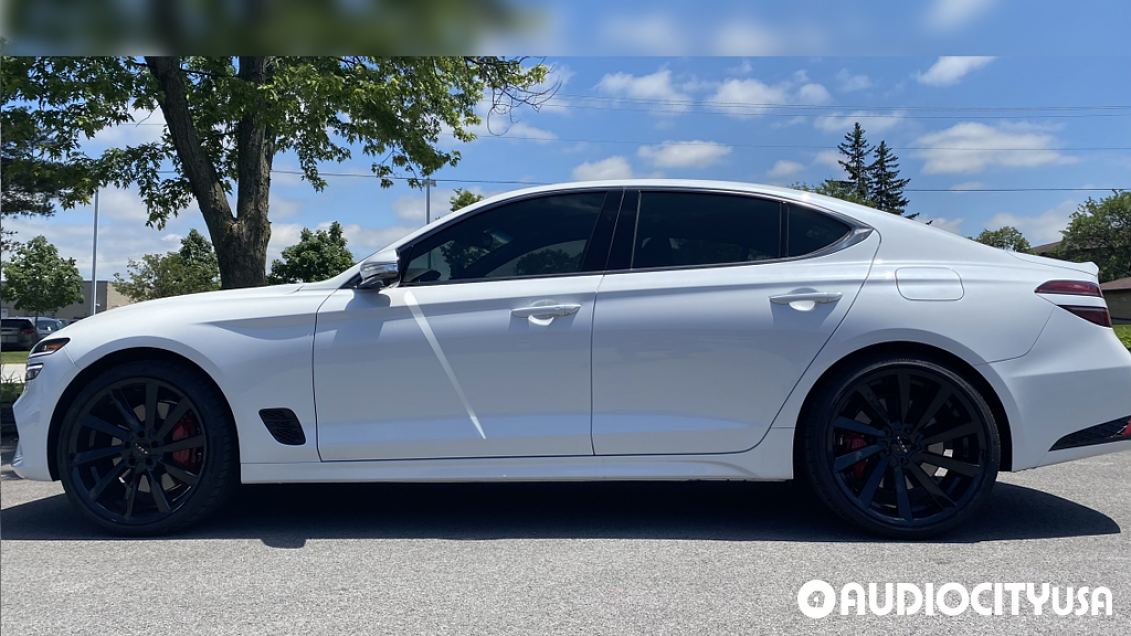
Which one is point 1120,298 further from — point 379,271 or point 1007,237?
point 379,271

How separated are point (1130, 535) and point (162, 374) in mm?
4540

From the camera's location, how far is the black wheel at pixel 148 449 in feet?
13.0

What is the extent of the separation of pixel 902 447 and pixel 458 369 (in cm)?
203

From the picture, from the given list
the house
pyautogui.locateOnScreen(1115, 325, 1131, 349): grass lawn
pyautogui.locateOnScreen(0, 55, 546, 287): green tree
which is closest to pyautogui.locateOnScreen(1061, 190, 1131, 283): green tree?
the house

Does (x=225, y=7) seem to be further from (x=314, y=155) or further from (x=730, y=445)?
(x=314, y=155)

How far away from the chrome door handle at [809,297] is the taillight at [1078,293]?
3.12 feet

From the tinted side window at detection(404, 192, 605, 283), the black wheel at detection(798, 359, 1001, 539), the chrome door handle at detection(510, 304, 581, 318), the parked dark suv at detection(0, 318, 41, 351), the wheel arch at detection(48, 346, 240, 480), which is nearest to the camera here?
the black wheel at detection(798, 359, 1001, 539)

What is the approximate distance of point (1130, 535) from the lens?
394 cm

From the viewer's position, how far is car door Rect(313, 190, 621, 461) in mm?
3902

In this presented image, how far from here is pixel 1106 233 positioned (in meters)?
67.1

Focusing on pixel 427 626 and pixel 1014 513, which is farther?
pixel 1014 513

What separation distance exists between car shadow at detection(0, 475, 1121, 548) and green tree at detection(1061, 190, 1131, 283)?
2875 inches

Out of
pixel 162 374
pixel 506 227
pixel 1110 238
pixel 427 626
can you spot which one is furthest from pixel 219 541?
pixel 1110 238

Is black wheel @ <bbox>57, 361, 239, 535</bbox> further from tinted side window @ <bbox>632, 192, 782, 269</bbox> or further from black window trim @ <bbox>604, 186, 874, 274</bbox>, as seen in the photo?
tinted side window @ <bbox>632, 192, 782, 269</bbox>
